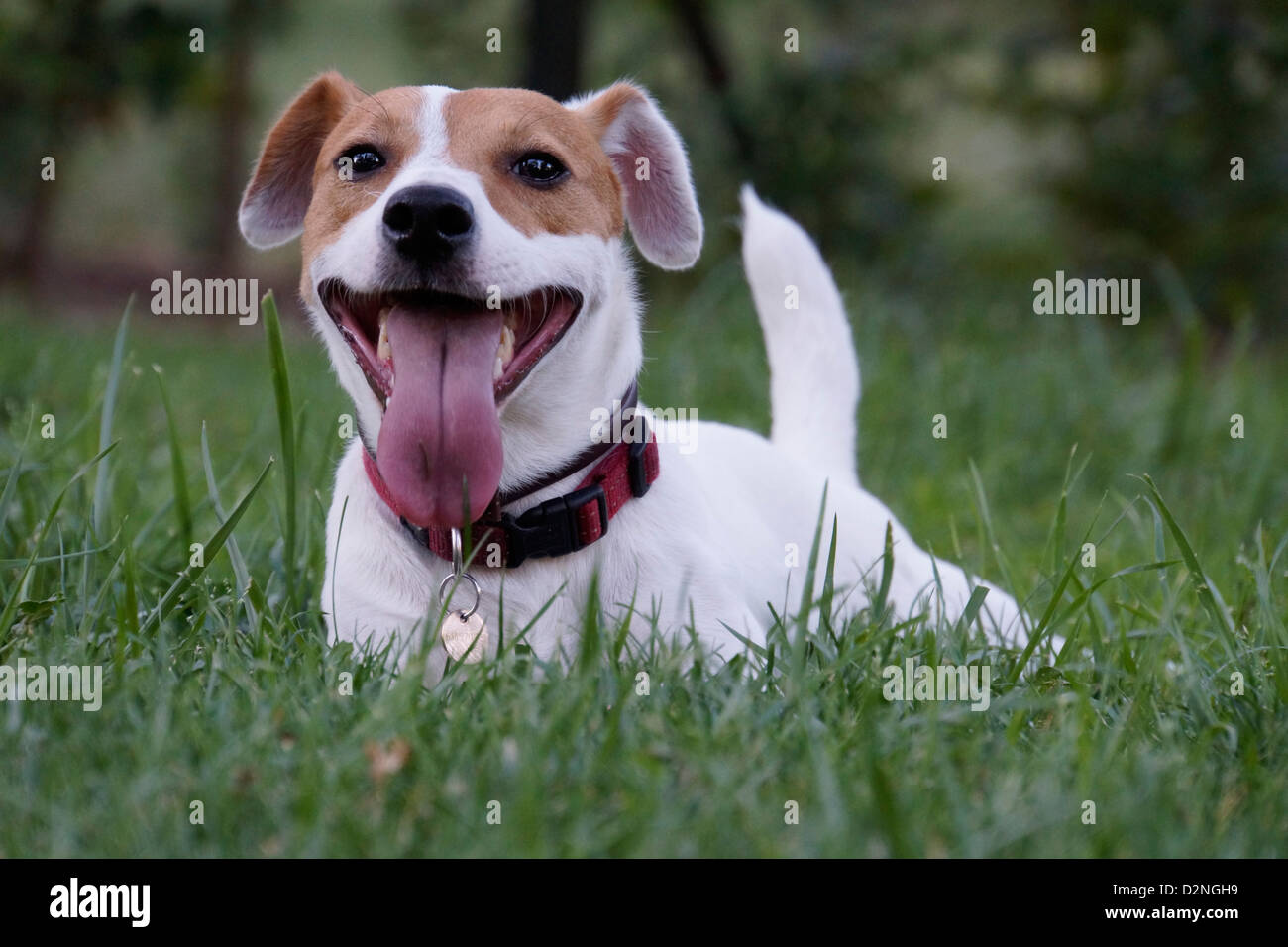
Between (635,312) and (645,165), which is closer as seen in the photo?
(635,312)

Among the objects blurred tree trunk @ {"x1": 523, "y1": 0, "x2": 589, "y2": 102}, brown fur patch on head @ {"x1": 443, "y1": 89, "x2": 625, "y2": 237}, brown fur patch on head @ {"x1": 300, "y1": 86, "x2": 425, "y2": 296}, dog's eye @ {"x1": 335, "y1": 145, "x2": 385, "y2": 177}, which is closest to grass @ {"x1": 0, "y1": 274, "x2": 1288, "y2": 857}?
brown fur patch on head @ {"x1": 300, "y1": 86, "x2": 425, "y2": 296}

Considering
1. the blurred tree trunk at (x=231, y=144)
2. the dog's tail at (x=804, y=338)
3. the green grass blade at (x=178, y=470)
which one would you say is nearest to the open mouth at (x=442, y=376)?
the green grass blade at (x=178, y=470)

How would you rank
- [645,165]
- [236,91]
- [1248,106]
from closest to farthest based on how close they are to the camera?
[645,165] < [1248,106] < [236,91]

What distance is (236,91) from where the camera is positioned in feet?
41.0

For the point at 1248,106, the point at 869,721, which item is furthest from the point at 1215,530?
the point at 1248,106

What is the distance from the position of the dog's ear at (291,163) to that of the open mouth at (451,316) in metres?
0.54

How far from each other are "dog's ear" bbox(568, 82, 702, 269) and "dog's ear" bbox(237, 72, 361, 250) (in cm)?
53

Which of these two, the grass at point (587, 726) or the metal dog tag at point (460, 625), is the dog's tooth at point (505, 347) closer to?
the metal dog tag at point (460, 625)

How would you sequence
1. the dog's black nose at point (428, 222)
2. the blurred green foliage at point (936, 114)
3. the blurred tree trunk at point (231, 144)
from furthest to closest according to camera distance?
1. the blurred tree trunk at point (231, 144)
2. the blurred green foliage at point (936, 114)
3. the dog's black nose at point (428, 222)

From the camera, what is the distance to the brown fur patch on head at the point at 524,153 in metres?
2.32

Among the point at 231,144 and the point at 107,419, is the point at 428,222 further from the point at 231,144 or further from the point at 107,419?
the point at 231,144

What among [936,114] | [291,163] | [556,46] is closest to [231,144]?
[556,46]
